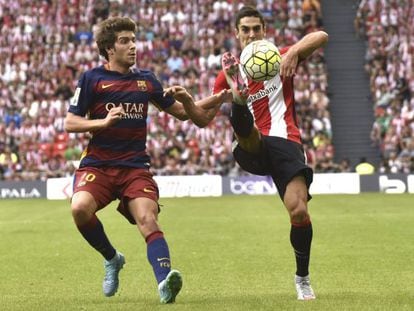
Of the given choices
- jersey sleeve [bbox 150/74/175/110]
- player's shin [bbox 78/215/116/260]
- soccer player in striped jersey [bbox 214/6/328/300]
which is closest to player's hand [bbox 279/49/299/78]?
soccer player in striped jersey [bbox 214/6/328/300]

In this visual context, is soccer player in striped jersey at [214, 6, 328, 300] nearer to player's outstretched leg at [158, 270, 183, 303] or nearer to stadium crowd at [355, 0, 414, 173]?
player's outstretched leg at [158, 270, 183, 303]

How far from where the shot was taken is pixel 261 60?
8.46 metres

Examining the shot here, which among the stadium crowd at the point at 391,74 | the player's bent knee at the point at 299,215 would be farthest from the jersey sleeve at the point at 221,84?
the stadium crowd at the point at 391,74

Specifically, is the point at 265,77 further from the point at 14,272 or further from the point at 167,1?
the point at 167,1

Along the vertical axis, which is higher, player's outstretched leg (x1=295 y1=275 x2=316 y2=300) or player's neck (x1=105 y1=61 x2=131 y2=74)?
player's neck (x1=105 y1=61 x2=131 y2=74)

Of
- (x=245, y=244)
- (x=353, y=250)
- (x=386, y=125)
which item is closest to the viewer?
(x=353, y=250)

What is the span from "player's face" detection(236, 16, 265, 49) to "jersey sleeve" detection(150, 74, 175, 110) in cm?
89

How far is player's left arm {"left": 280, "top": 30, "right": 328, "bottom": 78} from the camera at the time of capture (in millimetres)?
8664

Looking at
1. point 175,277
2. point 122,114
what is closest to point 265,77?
point 122,114

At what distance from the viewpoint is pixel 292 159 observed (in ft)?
28.5

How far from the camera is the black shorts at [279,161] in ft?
28.4

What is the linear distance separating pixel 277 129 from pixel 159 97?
3.73 feet

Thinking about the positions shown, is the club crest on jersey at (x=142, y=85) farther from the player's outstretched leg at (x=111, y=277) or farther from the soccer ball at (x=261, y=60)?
the player's outstretched leg at (x=111, y=277)

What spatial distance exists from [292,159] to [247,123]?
55 cm
